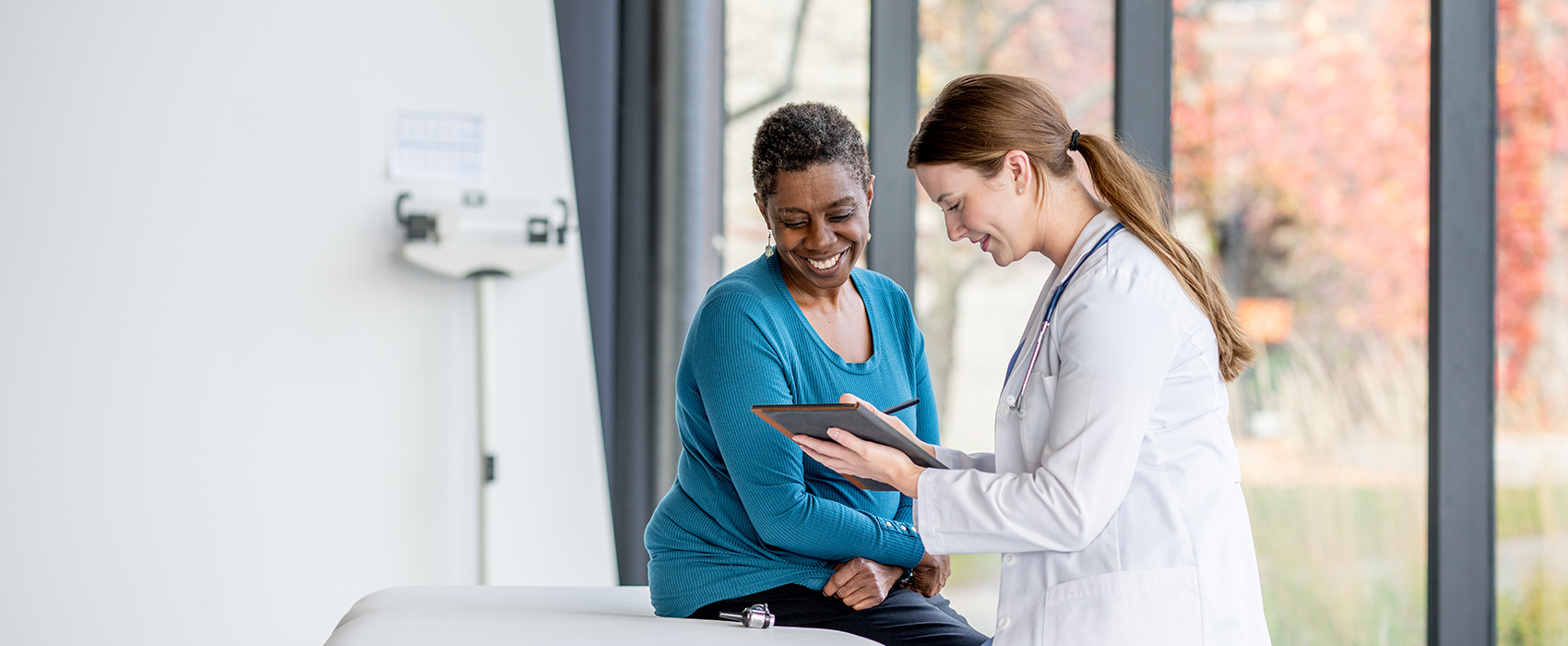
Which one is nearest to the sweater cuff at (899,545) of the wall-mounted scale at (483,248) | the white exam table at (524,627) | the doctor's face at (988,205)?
the white exam table at (524,627)

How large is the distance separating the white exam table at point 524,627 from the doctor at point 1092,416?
0.28m

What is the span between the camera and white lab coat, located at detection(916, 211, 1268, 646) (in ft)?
3.73

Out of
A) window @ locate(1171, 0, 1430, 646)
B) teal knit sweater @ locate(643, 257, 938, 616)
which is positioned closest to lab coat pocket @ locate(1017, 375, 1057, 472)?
teal knit sweater @ locate(643, 257, 938, 616)

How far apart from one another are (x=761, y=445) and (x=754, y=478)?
0.04m

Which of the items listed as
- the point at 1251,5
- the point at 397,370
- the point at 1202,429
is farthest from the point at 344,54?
the point at 1202,429

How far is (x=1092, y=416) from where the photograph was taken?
1132 millimetres

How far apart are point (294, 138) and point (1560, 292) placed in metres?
2.74

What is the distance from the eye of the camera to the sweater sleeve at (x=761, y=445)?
147 cm

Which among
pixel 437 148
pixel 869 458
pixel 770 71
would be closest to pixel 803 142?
pixel 869 458

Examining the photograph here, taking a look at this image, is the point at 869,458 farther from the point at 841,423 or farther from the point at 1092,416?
the point at 1092,416

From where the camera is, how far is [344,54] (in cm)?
284

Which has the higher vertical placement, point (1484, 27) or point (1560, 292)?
point (1484, 27)

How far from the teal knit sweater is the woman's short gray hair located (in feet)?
0.47

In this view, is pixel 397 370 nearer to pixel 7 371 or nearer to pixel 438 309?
pixel 438 309
